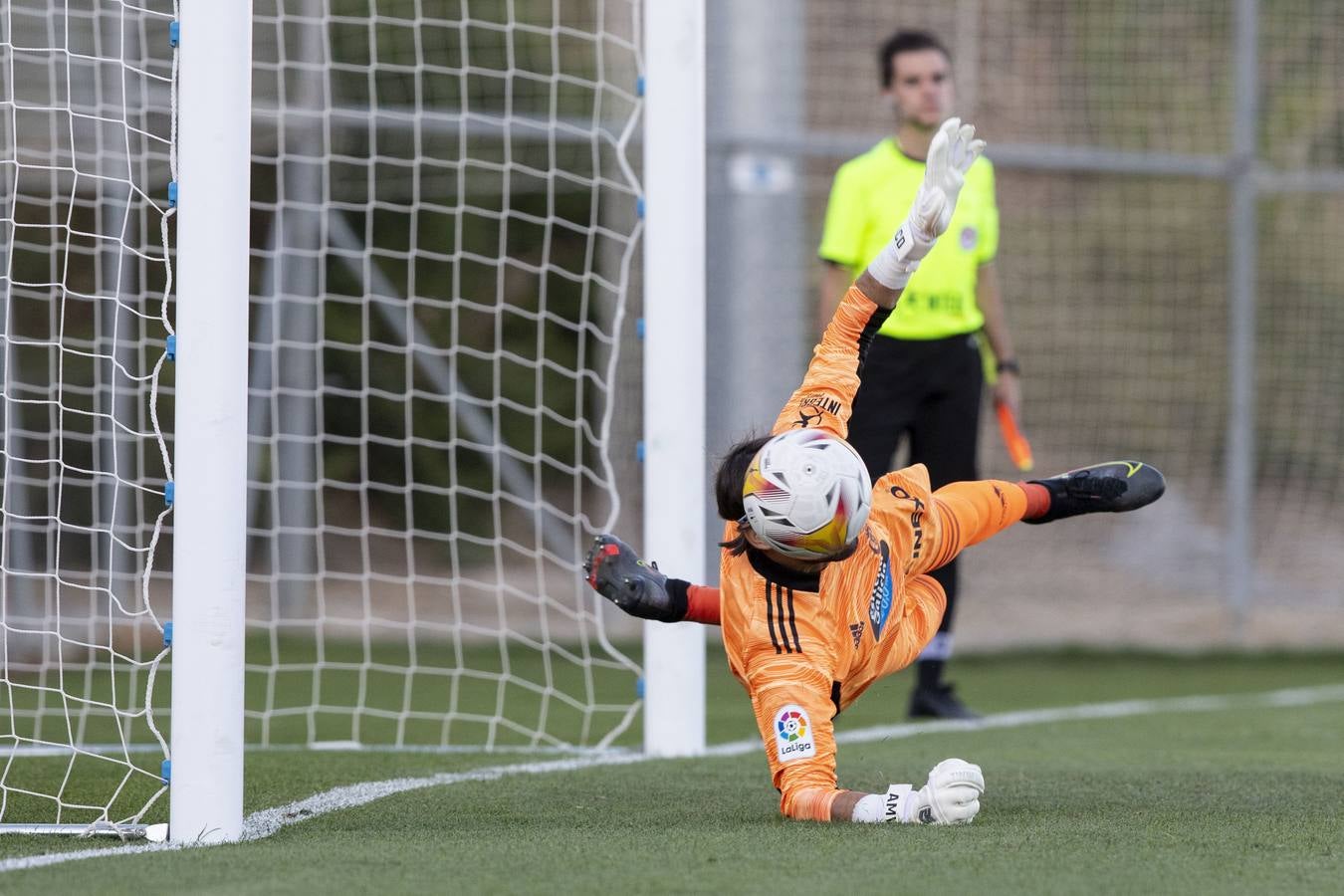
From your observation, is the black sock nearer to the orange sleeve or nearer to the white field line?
the white field line

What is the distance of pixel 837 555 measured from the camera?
368cm

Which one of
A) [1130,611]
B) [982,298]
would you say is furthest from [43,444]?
[1130,611]

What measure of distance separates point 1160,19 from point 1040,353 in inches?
80.7

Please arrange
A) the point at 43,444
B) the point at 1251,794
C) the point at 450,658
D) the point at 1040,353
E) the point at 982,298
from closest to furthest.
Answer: the point at 1251,794 < the point at 982,298 < the point at 450,658 < the point at 43,444 < the point at 1040,353

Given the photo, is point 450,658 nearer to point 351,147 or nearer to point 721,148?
point 721,148

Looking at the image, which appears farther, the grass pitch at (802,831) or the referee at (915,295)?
the referee at (915,295)

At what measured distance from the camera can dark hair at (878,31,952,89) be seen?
5793mm

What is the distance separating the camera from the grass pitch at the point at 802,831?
9.93 ft

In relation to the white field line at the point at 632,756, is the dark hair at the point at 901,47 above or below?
above

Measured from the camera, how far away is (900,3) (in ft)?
35.4

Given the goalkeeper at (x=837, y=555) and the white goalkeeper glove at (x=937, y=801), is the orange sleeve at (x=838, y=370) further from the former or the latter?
the white goalkeeper glove at (x=937, y=801)

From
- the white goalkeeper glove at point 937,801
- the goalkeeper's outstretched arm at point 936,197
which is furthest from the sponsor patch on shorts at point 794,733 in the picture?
the goalkeeper's outstretched arm at point 936,197

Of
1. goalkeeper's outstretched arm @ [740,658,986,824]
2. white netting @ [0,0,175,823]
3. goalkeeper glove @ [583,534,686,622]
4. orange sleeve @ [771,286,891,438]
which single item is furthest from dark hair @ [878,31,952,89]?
goalkeeper's outstretched arm @ [740,658,986,824]

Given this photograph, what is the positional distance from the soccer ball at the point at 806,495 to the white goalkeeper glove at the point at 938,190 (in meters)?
0.59
